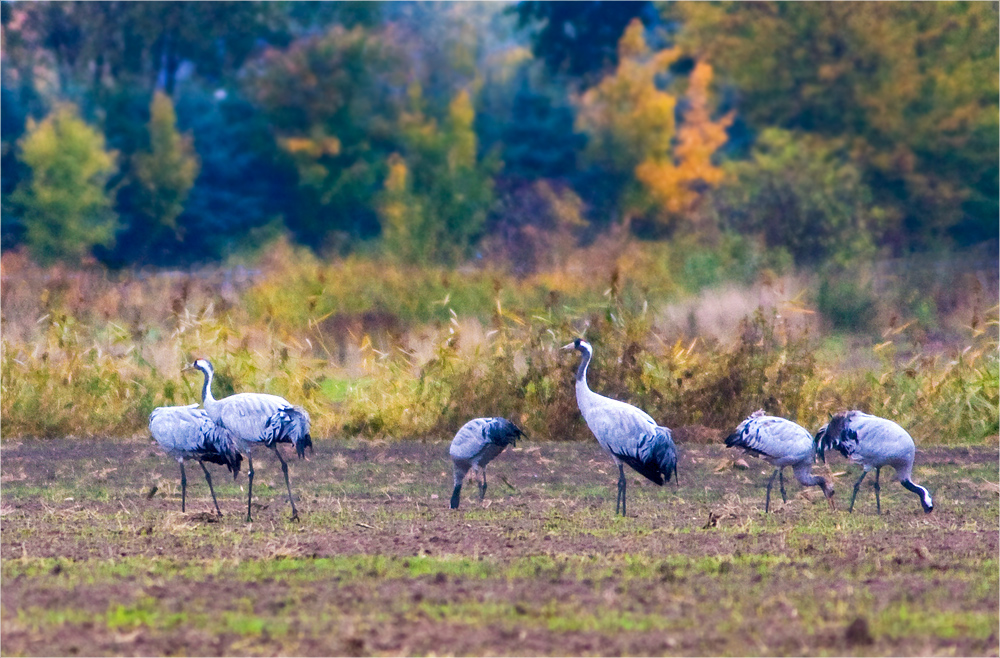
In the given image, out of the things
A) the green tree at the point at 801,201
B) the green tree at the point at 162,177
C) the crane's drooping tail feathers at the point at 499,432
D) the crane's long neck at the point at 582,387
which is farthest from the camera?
the green tree at the point at 162,177

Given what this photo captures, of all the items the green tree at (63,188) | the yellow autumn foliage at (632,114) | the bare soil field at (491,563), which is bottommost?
the bare soil field at (491,563)

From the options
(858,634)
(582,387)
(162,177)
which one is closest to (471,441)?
(582,387)

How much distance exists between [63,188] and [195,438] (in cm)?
2295

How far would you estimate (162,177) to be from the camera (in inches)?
1307

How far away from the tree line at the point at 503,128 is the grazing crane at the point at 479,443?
1754 centimetres

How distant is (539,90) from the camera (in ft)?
114

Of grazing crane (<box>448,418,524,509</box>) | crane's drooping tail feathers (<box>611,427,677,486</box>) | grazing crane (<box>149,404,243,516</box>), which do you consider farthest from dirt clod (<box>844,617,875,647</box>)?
grazing crane (<box>149,404,243,516</box>)

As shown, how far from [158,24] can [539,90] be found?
9761 mm

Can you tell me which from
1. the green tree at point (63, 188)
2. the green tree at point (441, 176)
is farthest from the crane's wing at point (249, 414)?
the green tree at point (63, 188)

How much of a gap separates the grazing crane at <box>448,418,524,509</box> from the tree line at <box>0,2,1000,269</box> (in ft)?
57.5

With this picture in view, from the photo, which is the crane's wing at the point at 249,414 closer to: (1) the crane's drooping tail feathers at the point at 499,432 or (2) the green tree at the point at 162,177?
(1) the crane's drooping tail feathers at the point at 499,432

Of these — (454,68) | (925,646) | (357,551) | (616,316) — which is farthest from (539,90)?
(925,646)

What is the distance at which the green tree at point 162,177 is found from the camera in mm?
→ 32906

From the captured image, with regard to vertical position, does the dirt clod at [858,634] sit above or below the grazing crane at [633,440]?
below
